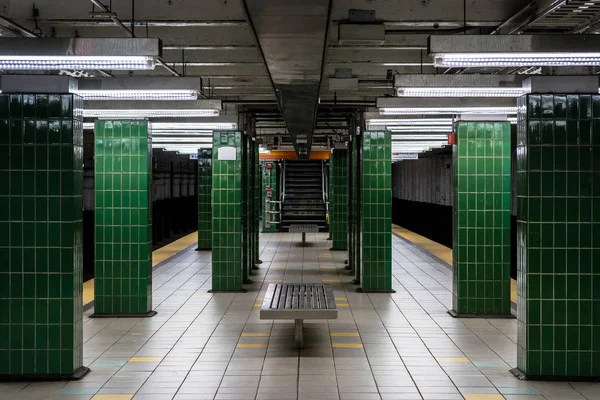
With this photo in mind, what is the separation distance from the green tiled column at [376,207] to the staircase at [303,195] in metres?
13.9

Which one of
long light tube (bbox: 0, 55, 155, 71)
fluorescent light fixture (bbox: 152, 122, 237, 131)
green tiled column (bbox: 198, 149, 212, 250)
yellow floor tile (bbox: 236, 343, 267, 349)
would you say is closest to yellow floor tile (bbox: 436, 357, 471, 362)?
yellow floor tile (bbox: 236, 343, 267, 349)

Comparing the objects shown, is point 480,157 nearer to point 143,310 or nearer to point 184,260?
point 143,310

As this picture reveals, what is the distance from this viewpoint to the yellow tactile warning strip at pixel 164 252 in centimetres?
1153

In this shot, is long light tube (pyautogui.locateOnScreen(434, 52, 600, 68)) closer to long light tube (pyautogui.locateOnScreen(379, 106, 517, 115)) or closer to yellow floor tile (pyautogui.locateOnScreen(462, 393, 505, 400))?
yellow floor tile (pyautogui.locateOnScreen(462, 393, 505, 400))

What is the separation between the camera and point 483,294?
30.8ft

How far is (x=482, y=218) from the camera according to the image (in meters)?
9.36

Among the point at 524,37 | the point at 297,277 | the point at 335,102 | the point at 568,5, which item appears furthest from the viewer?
the point at 297,277

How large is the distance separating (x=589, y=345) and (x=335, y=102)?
24.5 ft

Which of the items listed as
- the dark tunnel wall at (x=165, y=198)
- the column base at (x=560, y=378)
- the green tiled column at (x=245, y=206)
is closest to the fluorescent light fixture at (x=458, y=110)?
the column base at (x=560, y=378)

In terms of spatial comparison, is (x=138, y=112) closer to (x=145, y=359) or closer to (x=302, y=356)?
(x=145, y=359)

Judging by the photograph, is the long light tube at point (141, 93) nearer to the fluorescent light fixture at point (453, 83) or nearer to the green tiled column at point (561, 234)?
the fluorescent light fixture at point (453, 83)

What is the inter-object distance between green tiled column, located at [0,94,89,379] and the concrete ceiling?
1.34m

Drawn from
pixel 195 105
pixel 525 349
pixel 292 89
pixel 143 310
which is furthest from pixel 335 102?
pixel 525 349

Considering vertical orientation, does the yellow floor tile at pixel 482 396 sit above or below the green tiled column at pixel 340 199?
below
